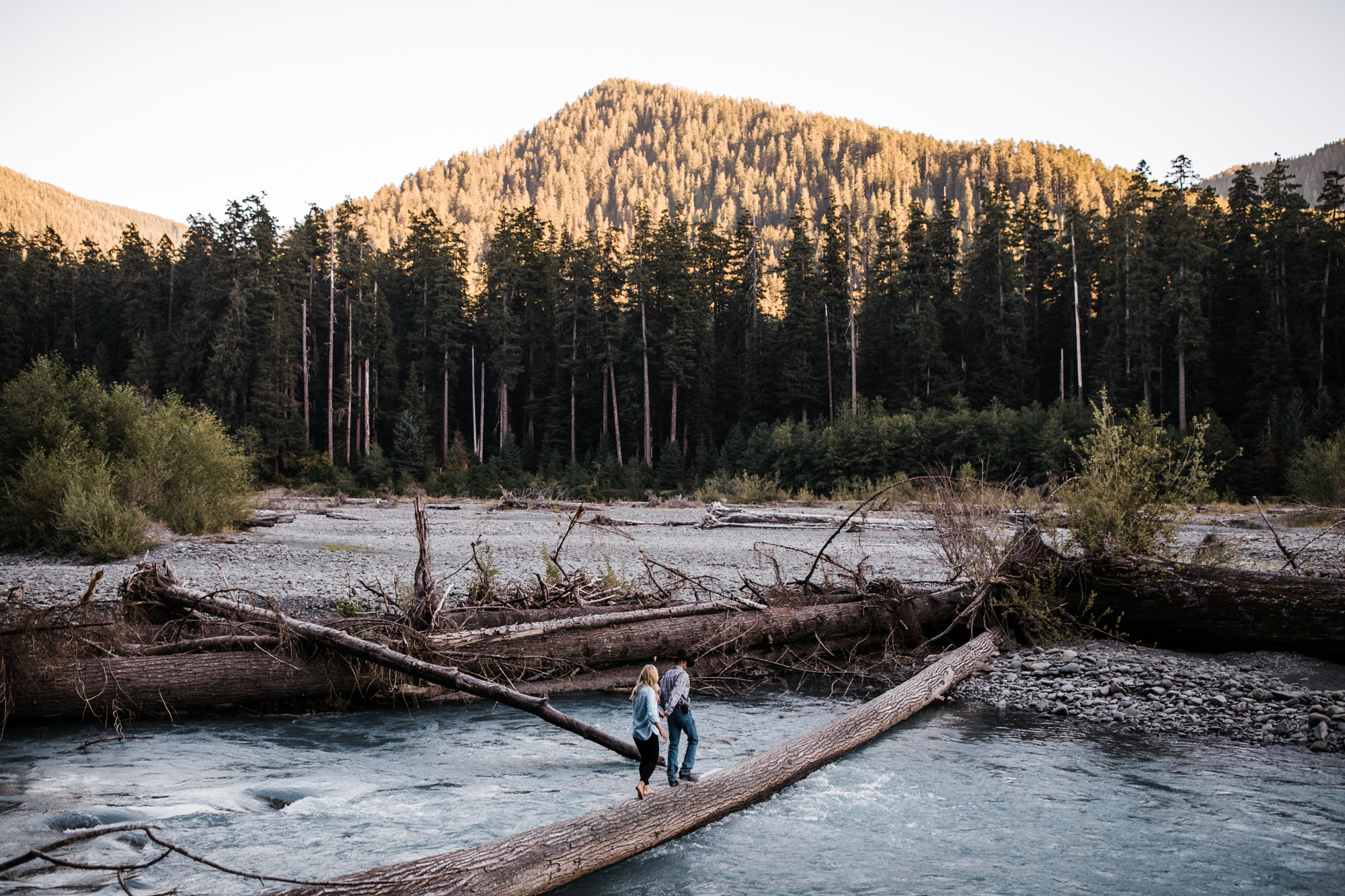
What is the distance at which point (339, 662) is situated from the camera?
8859 mm

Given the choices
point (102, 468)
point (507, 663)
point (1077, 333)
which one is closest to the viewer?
point (507, 663)

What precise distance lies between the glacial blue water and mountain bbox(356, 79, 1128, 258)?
345ft

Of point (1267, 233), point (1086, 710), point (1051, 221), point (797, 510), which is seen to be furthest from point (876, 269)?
point (1086, 710)

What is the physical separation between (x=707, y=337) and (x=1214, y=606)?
46.0 m

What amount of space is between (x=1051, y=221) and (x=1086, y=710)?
5612 cm

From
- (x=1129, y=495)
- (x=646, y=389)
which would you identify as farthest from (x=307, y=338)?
(x=1129, y=495)

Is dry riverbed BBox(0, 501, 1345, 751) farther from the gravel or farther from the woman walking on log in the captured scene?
the woman walking on log

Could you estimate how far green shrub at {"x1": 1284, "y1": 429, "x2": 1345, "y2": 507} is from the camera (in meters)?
26.2

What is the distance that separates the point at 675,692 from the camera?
608 cm

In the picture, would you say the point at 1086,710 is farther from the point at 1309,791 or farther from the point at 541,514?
the point at 541,514

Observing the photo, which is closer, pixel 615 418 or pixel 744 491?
pixel 744 491

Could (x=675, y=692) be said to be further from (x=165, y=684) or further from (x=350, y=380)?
(x=350, y=380)

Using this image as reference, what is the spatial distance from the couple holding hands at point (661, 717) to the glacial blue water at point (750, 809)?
1.65 ft

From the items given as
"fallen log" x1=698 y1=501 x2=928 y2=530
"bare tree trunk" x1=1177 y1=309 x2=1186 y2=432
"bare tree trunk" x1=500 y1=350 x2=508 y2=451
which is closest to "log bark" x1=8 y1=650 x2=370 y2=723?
"fallen log" x1=698 y1=501 x2=928 y2=530
